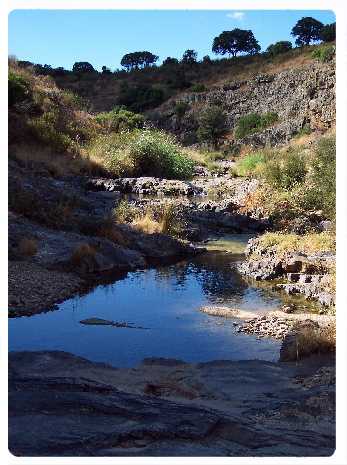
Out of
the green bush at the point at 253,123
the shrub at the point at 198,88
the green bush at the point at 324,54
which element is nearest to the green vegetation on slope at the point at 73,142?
the green bush at the point at 253,123

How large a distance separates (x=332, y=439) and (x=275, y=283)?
6.06m

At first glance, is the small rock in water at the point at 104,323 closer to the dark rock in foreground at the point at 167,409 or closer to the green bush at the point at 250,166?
the dark rock in foreground at the point at 167,409

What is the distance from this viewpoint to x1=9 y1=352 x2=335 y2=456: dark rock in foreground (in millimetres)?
3021

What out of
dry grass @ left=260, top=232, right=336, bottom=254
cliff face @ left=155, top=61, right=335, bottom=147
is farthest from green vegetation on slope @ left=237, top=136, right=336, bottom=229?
cliff face @ left=155, top=61, right=335, bottom=147

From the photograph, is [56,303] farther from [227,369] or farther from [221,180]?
[221,180]

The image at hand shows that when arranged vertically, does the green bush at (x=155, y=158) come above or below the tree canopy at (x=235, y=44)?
below

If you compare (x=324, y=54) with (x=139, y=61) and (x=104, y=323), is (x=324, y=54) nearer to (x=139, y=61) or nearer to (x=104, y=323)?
(x=139, y=61)

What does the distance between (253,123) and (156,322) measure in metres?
29.2

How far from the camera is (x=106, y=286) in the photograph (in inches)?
349

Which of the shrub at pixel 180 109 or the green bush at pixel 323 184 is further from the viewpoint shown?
the shrub at pixel 180 109

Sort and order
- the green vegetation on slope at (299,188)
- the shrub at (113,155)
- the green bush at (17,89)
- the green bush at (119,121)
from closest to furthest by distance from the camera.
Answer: the green vegetation on slope at (299,188), the shrub at (113,155), the green bush at (17,89), the green bush at (119,121)

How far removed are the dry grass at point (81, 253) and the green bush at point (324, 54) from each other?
29.6 m

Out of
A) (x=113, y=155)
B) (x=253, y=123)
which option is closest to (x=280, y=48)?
(x=253, y=123)

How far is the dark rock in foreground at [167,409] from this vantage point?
119 inches
